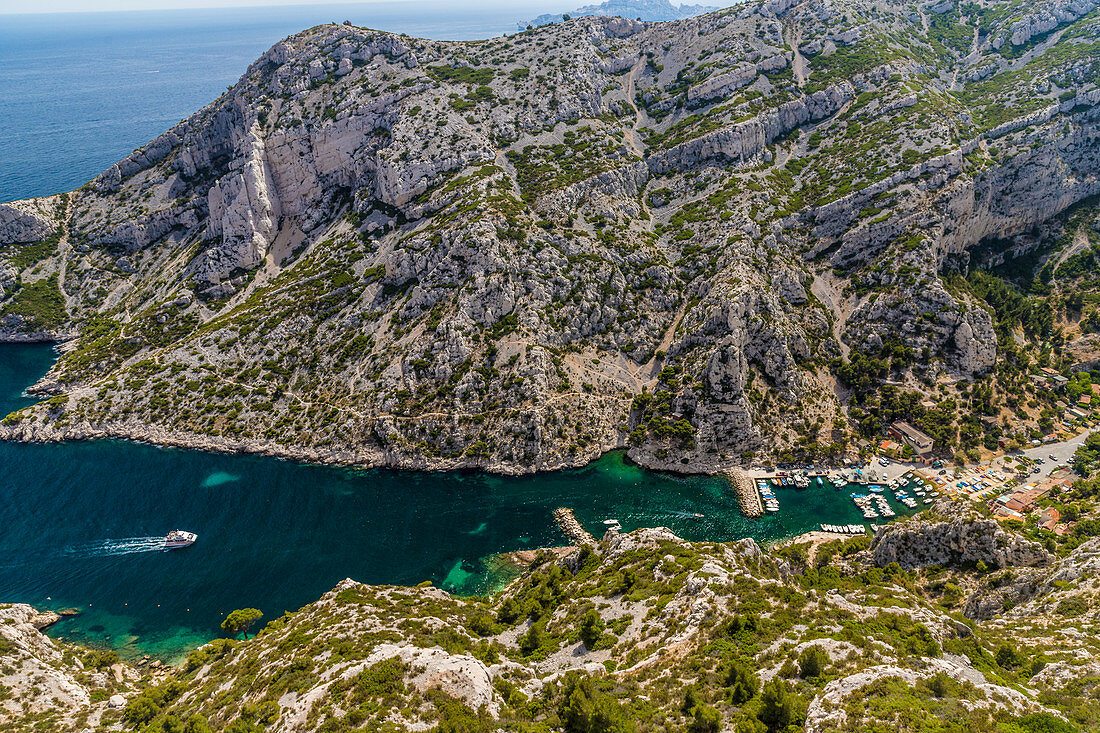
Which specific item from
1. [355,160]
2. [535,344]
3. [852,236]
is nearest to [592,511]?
[535,344]

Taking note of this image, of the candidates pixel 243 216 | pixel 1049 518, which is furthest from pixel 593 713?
pixel 243 216

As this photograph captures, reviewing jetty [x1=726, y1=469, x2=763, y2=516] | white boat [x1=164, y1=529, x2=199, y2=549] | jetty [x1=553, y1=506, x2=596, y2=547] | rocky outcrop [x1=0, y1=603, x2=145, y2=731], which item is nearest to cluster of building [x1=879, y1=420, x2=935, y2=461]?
jetty [x1=726, y1=469, x2=763, y2=516]

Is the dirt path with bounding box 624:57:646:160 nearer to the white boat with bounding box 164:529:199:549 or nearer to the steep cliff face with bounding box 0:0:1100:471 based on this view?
the steep cliff face with bounding box 0:0:1100:471

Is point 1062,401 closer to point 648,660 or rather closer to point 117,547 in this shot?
point 648,660

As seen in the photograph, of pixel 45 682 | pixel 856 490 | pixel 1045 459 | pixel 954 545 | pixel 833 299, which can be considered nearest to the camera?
pixel 45 682

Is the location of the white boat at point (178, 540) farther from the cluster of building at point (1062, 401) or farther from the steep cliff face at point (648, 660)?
the cluster of building at point (1062, 401)

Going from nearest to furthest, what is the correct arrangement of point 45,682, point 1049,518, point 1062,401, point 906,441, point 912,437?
point 45,682
point 1049,518
point 912,437
point 906,441
point 1062,401

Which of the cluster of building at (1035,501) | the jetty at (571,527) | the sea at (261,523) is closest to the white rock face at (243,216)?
the sea at (261,523)
